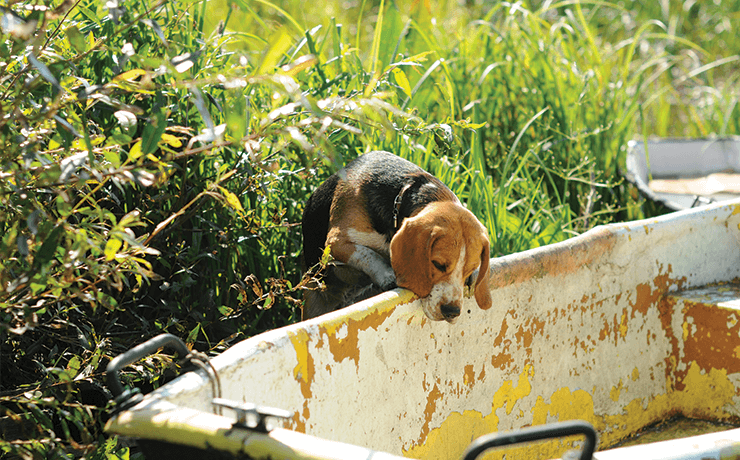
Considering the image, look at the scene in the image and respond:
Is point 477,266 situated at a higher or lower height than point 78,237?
lower

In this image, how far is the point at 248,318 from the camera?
2771mm

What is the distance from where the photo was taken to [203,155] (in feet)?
8.11

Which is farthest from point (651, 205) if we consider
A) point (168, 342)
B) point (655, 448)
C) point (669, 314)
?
point (168, 342)

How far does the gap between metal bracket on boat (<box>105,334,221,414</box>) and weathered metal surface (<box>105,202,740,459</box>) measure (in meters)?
0.04

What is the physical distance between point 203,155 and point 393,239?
2.40ft

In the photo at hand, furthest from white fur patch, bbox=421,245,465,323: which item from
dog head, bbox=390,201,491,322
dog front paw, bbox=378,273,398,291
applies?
dog front paw, bbox=378,273,398,291

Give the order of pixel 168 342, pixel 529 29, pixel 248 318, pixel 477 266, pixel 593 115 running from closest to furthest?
pixel 168 342, pixel 477 266, pixel 248 318, pixel 593 115, pixel 529 29

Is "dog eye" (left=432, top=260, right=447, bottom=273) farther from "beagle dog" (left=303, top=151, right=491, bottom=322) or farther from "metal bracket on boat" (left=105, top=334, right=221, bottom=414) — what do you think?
"metal bracket on boat" (left=105, top=334, right=221, bottom=414)

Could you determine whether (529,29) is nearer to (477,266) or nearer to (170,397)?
(477,266)

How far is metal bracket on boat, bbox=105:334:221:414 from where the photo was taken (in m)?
1.44

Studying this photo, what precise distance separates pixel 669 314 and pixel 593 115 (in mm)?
1915

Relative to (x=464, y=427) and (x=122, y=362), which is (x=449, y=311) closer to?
(x=464, y=427)

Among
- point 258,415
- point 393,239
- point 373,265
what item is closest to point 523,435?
point 258,415

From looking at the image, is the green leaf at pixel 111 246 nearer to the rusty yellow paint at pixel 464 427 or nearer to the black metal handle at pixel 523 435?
the black metal handle at pixel 523 435
